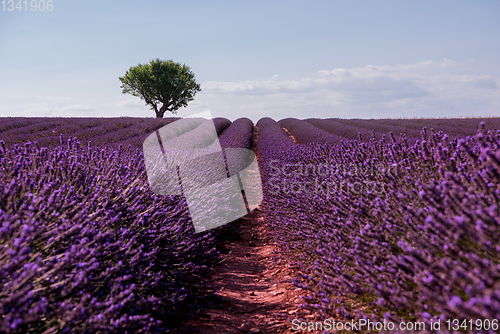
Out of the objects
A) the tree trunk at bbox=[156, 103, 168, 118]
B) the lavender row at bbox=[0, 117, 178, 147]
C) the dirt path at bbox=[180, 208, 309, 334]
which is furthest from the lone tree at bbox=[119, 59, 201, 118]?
the dirt path at bbox=[180, 208, 309, 334]

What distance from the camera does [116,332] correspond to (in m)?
1.71

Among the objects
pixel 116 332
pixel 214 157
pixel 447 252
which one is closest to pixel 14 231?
pixel 116 332

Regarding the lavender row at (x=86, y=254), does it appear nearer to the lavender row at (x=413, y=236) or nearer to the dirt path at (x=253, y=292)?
the dirt path at (x=253, y=292)

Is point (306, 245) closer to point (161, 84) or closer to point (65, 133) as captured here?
point (65, 133)

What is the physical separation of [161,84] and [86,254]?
2932cm

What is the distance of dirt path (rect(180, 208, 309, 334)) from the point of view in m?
2.69

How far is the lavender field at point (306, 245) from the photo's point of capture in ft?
4.63

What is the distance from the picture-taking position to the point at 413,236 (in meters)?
1.62

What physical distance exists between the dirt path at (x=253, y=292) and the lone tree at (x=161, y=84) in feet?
89.1

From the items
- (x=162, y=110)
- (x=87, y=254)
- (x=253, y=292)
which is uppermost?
(x=162, y=110)

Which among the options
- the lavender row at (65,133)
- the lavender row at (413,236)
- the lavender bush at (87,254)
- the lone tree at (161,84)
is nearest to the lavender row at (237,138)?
the lavender row at (65,133)

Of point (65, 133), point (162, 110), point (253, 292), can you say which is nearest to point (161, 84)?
point (162, 110)

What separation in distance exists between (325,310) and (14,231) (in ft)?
6.18

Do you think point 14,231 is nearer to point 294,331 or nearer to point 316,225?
point 294,331
